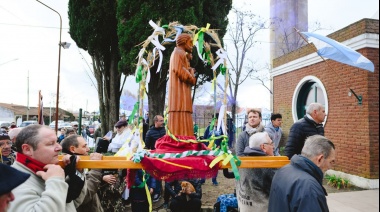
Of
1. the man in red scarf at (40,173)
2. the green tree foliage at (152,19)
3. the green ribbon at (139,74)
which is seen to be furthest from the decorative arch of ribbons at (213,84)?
the green tree foliage at (152,19)

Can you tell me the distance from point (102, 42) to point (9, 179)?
1097cm

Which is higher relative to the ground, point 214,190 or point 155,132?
point 155,132

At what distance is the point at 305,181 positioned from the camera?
2043mm

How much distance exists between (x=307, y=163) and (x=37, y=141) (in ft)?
6.02

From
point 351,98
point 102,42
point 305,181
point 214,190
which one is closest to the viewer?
point 305,181

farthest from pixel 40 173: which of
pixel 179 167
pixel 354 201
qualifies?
pixel 354 201

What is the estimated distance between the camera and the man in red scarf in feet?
5.43

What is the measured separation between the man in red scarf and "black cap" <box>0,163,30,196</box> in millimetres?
545

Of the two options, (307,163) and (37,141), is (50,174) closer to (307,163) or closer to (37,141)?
(37,141)

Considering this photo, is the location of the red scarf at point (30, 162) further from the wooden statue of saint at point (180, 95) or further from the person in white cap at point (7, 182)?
the wooden statue of saint at point (180, 95)

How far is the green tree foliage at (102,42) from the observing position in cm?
1108

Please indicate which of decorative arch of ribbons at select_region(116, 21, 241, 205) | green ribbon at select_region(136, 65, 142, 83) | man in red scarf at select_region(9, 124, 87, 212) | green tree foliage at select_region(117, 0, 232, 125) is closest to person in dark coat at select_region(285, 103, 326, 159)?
decorative arch of ribbons at select_region(116, 21, 241, 205)

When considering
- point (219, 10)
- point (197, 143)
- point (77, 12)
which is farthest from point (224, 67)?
point (77, 12)

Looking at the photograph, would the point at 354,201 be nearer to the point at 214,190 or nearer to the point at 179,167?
the point at 214,190
